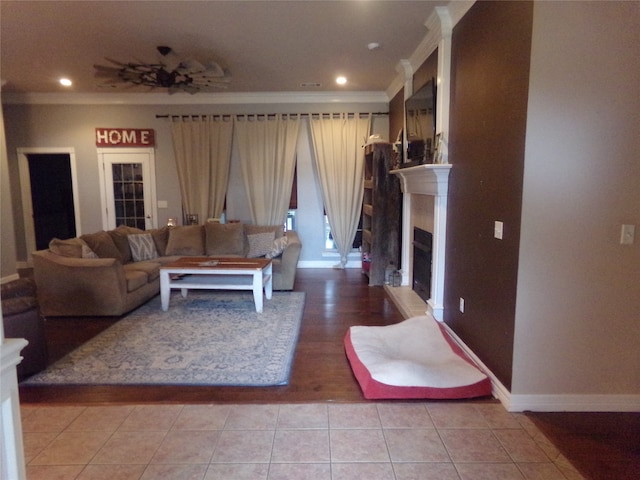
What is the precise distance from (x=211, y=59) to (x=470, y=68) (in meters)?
3.09

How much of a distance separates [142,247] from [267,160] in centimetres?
237

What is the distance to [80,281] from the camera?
4.10 meters

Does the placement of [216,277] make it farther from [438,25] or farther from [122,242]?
[438,25]

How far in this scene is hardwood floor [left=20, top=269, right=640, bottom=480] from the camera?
205 centimetres

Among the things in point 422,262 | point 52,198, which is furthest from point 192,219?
point 422,262

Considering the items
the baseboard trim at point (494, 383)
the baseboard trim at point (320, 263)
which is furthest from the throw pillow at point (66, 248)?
the baseboard trim at point (494, 383)

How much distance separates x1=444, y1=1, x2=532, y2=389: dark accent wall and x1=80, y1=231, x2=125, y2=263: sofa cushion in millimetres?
3965

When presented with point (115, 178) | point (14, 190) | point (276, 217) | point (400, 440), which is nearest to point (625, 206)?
point (400, 440)

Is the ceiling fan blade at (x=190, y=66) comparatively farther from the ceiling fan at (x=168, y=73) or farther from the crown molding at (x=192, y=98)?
the crown molding at (x=192, y=98)

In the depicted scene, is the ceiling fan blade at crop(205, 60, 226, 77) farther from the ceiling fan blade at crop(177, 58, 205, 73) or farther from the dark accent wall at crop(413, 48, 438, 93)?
the dark accent wall at crop(413, 48, 438, 93)

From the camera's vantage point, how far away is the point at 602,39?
214 centimetres

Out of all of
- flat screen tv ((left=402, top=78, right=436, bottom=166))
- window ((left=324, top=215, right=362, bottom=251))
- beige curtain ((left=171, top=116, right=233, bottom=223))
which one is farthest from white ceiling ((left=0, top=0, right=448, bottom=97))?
window ((left=324, top=215, right=362, bottom=251))

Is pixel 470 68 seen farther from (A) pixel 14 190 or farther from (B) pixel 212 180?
(A) pixel 14 190

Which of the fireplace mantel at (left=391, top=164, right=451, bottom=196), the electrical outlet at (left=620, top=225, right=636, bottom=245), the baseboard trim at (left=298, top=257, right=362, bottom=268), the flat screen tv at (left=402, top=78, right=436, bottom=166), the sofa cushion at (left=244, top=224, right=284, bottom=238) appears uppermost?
the flat screen tv at (left=402, top=78, right=436, bottom=166)
